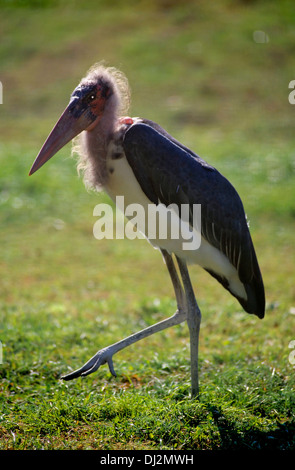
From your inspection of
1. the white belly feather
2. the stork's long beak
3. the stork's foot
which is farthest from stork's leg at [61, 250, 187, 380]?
the stork's long beak

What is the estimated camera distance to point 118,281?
18.8ft

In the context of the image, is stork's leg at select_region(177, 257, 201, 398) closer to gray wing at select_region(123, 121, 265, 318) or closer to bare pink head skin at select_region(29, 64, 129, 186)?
gray wing at select_region(123, 121, 265, 318)

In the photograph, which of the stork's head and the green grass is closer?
the green grass

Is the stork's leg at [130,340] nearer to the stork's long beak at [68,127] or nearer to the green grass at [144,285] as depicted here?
the green grass at [144,285]

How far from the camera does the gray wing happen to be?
10.4 feet

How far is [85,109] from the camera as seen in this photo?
3.29m

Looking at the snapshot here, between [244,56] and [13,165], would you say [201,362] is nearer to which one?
[13,165]

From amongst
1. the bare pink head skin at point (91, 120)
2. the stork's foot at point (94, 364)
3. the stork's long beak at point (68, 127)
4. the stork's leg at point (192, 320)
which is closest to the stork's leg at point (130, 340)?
the stork's foot at point (94, 364)

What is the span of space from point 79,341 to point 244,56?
40.0ft

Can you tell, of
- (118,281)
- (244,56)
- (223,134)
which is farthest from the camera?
(244,56)

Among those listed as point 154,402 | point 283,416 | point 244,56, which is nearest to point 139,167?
point 154,402

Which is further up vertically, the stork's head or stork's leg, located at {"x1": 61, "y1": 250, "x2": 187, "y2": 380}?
A: the stork's head

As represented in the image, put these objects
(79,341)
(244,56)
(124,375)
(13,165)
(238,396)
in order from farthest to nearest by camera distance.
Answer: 1. (244,56)
2. (13,165)
3. (79,341)
4. (124,375)
5. (238,396)

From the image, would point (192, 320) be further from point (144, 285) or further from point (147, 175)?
point (144, 285)
